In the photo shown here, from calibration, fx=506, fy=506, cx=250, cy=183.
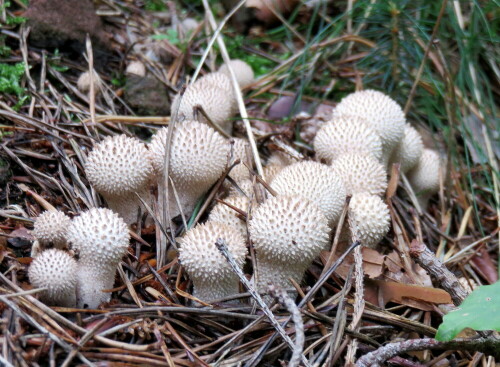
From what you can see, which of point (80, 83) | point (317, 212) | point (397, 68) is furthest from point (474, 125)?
point (80, 83)

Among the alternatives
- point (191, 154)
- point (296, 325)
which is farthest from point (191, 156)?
point (296, 325)

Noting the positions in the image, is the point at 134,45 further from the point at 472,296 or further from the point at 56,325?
the point at 472,296

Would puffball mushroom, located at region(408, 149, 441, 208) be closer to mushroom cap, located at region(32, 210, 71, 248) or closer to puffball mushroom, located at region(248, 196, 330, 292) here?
puffball mushroom, located at region(248, 196, 330, 292)

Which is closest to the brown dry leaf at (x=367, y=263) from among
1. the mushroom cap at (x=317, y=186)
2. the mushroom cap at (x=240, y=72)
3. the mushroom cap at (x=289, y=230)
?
the mushroom cap at (x=317, y=186)

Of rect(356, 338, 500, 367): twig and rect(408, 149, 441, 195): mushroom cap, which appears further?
rect(408, 149, 441, 195): mushroom cap

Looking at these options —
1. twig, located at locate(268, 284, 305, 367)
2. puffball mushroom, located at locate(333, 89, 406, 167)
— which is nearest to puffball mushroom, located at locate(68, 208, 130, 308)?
twig, located at locate(268, 284, 305, 367)

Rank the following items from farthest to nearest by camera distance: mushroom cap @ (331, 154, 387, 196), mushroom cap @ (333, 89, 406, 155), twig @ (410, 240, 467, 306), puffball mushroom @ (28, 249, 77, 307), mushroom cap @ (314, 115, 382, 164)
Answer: mushroom cap @ (333, 89, 406, 155) < mushroom cap @ (314, 115, 382, 164) < mushroom cap @ (331, 154, 387, 196) < twig @ (410, 240, 467, 306) < puffball mushroom @ (28, 249, 77, 307)
